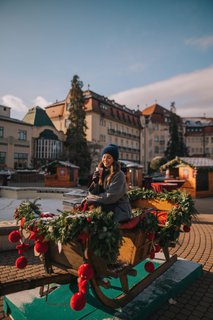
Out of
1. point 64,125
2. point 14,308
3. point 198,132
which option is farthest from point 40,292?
point 198,132

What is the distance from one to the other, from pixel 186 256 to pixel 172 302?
2.04 metres

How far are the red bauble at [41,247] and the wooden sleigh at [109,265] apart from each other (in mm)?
119

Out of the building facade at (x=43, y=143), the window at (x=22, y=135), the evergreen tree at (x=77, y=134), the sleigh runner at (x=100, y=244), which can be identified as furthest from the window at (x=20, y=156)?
the sleigh runner at (x=100, y=244)

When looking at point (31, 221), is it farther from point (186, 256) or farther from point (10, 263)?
point (186, 256)

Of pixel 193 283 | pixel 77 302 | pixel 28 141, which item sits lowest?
pixel 193 283

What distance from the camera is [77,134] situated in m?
35.2

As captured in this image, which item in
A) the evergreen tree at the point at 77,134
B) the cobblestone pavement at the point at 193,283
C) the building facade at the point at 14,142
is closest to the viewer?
the cobblestone pavement at the point at 193,283

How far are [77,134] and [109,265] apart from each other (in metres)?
33.2

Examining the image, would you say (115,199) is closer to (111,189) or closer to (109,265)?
(111,189)

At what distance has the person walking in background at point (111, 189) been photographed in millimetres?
A: 3070

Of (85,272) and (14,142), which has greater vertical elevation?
(14,142)

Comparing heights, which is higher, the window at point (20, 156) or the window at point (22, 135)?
the window at point (22, 135)

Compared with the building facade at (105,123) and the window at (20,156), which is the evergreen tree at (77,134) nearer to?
the building facade at (105,123)

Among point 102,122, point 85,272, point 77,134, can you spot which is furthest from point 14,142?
point 85,272
